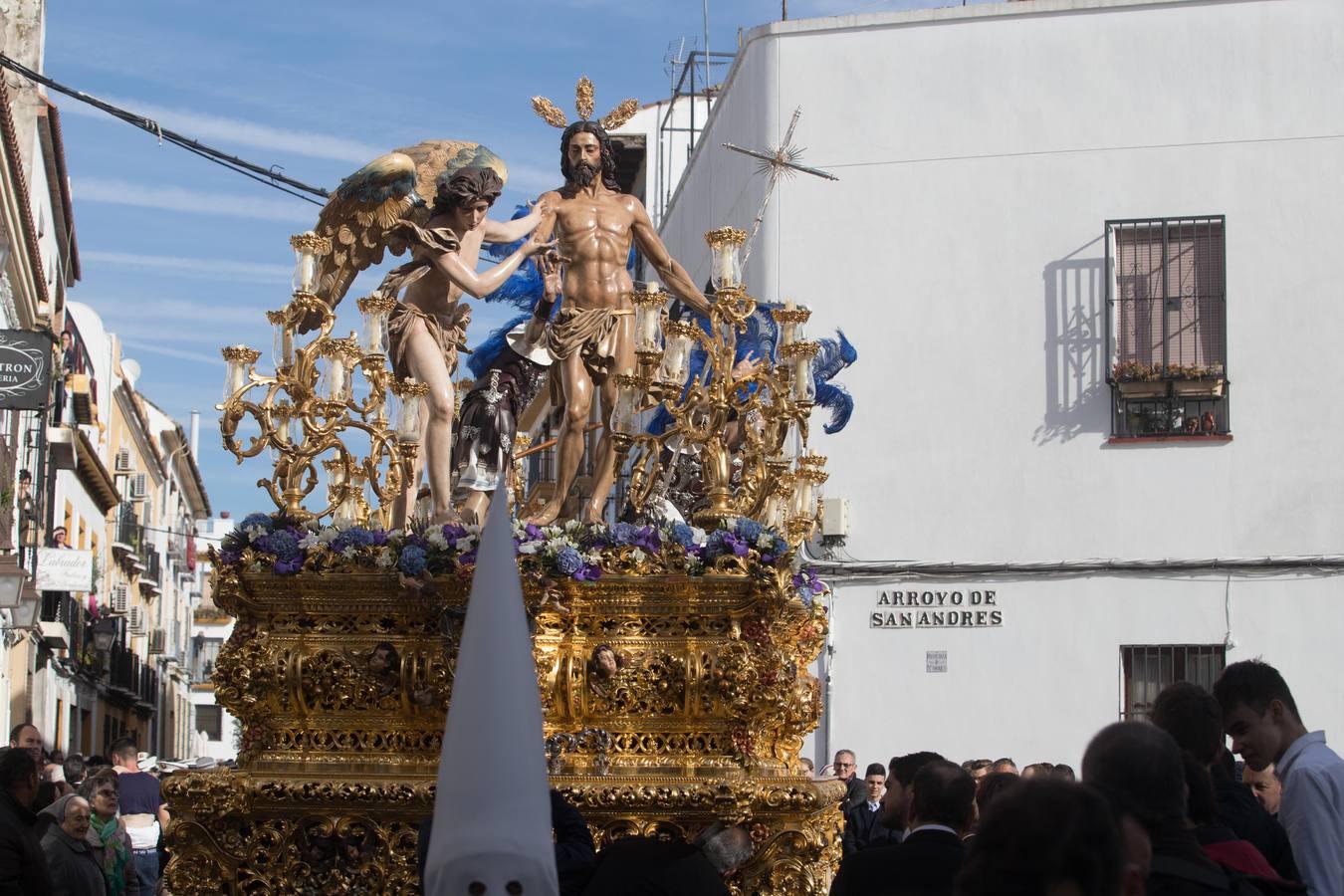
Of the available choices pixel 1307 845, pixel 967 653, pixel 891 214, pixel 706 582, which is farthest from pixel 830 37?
pixel 1307 845

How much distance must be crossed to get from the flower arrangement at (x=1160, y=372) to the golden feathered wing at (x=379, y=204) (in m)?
8.83

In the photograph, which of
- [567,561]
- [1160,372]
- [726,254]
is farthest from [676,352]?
[1160,372]

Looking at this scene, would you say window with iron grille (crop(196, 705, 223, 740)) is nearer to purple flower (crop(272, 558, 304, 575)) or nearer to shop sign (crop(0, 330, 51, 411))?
shop sign (crop(0, 330, 51, 411))

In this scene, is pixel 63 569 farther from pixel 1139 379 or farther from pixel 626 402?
pixel 626 402

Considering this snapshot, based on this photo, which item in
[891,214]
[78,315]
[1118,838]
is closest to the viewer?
[1118,838]

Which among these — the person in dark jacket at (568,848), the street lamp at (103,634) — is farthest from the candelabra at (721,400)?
the street lamp at (103,634)

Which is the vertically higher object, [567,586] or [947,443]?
[947,443]

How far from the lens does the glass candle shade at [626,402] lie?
30.0 ft

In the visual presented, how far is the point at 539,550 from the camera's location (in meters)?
8.59

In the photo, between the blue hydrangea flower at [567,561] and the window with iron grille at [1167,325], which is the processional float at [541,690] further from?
the window with iron grille at [1167,325]

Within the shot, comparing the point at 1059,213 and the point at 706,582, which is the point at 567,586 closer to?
the point at 706,582

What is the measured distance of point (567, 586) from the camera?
8656mm

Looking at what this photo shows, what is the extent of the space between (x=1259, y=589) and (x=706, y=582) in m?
10.1

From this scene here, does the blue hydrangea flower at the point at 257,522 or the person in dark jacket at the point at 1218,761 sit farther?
the blue hydrangea flower at the point at 257,522
